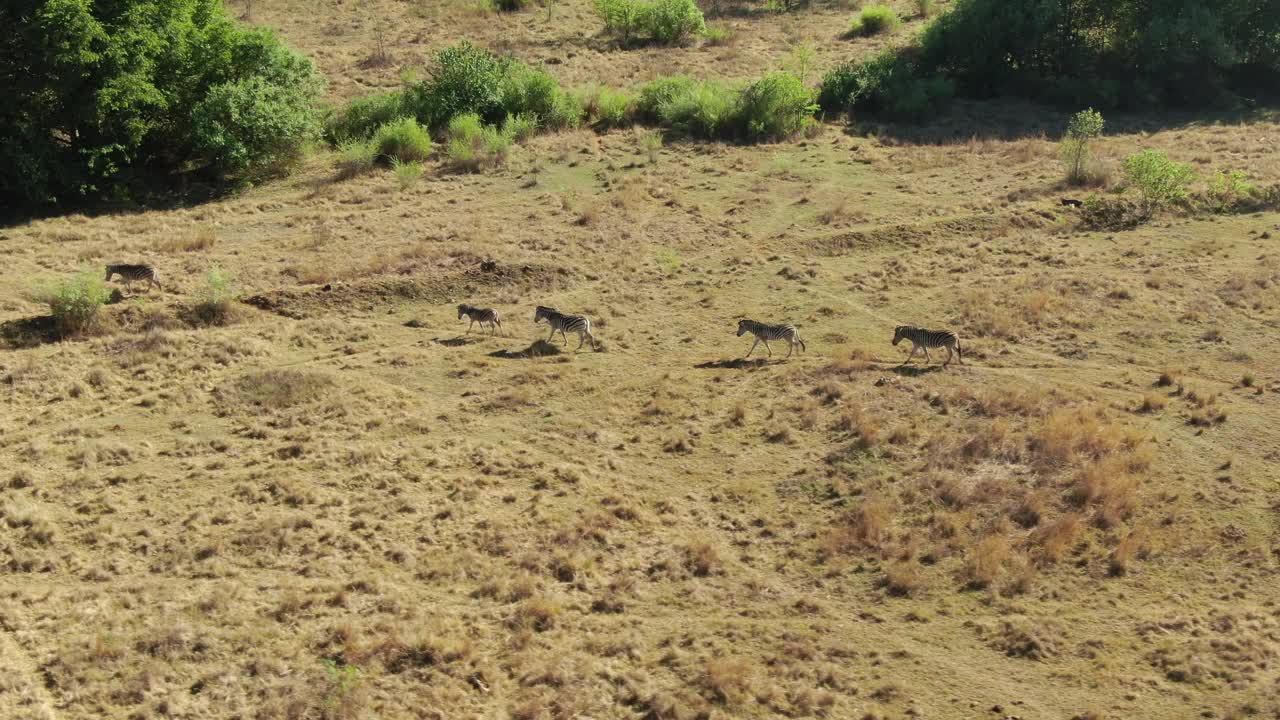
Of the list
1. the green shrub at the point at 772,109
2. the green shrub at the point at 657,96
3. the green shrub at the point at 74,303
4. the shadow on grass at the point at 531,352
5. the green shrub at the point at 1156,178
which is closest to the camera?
the green shrub at the point at 74,303

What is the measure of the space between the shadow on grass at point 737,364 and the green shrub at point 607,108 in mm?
24143

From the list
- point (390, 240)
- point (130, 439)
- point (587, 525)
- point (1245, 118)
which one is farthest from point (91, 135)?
point (1245, 118)

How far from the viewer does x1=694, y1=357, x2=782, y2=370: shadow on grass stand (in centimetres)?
3097

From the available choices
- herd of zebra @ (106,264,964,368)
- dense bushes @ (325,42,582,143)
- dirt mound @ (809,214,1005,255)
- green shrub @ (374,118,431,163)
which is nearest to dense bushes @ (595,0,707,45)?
dense bushes @ (325,42,582,143)

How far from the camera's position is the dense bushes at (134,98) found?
38.9 metres

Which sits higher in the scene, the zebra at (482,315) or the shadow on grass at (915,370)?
the zebra at (482,315)

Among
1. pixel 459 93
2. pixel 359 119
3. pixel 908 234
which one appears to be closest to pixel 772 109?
pixel 908 234

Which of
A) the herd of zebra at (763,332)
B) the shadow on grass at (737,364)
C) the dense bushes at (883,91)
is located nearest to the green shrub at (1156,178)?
the dense bushes at (883,91)

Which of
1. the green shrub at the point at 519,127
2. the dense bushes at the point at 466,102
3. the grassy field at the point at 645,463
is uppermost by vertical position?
the dense bushes at the point at 466,102

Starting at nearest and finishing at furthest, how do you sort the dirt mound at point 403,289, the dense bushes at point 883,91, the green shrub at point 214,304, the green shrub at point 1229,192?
the green shrub at point 214,304 → the dirt mound at point 403,289 → the green shrub at point 1229,192 → the dense bushes at point 883,91

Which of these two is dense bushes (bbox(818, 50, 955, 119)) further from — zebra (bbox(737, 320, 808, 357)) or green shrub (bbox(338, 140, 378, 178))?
zebra (bbox(737, 320, 808, 357))

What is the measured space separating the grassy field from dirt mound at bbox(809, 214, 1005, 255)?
153mm

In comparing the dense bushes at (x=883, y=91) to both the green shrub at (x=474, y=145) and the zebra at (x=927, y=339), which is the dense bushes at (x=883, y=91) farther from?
the zebra at (x=927, y=339)

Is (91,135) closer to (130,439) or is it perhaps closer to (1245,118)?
(130,439)
